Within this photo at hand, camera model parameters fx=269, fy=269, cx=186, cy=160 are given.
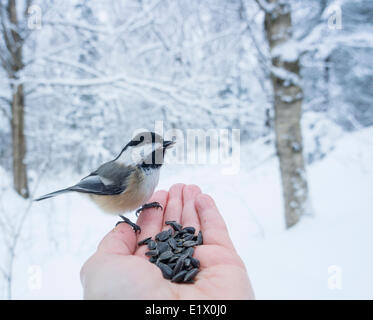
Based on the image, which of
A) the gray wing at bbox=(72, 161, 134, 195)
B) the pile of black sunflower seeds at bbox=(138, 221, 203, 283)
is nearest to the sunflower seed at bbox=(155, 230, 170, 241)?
the pile of black sunflower seeds at bbox=(138, 221, 203, 283)

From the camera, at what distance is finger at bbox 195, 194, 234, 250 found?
0.96 metres

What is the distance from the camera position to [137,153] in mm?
1021

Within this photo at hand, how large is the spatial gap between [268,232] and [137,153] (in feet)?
4.60

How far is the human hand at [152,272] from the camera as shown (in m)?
0.67

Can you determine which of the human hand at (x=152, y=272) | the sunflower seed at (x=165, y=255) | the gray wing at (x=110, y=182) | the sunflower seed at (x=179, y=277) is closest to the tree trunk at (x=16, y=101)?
the gray wing at (x=110, y=182)

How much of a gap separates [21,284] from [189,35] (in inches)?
124

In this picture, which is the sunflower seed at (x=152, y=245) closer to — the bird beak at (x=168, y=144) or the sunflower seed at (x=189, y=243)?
the sunflower seed at (x=189, y=243)

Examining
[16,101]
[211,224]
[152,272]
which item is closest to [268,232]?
[211,224]

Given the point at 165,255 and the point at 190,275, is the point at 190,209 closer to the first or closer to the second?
the point at 165,255

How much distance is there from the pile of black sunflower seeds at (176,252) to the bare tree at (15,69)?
227 cm

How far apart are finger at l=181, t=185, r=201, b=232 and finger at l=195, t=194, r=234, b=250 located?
25mm
